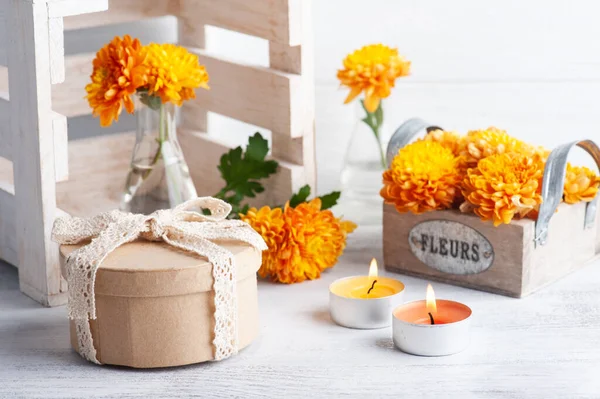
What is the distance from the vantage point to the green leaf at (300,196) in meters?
1.03

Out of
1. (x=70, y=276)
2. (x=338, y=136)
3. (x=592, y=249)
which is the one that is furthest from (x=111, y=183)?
(x=592, y=249)

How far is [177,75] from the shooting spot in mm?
955

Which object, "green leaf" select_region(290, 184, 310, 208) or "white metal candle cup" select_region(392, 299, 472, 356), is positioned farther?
"green leaf" select_region(290, 184, 310, 208)

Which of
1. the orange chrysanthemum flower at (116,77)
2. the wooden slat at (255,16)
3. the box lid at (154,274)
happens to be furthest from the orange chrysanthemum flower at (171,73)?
the box lid at (154,274)

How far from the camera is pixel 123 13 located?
1.21 metres

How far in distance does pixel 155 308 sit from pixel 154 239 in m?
0.08

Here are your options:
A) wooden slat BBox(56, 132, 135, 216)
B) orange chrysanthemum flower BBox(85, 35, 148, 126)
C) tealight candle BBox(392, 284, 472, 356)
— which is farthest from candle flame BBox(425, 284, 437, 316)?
wooden slat BBox(56, 132, 135, 216)

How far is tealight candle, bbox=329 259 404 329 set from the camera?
2.83 feet

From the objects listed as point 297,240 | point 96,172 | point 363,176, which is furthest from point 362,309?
point 96,172

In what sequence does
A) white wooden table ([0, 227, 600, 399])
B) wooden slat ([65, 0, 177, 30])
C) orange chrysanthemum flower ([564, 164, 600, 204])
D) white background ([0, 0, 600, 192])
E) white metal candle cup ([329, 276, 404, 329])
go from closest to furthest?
1. white wooden table ([0, 227, 600, 399])
2. white metal candle cup ([329, 276, 404, 329])
3. orange chrysanthemum flower ([564, 164, 600, 204])
4. wooden slat ([65, 0, 177, 30])
5. white background ([0, 0, 600, 192])

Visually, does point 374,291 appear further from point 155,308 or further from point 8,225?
point 8,225

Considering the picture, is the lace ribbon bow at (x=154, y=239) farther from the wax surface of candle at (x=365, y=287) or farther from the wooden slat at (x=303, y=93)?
the wooden slat at (x=303, y=93)

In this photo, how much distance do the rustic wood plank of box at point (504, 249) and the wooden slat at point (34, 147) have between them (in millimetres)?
324

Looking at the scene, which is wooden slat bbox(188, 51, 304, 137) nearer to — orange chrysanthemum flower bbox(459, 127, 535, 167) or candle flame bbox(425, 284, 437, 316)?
orange chrysanthemum flower bbox(459, 127, 535, 167)
